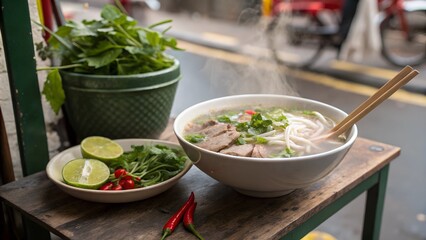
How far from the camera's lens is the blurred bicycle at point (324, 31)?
18.4ft

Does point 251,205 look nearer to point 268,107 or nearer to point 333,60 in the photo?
point 268,107

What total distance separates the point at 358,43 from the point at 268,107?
14.1 feet

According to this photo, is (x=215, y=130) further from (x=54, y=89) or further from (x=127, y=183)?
(x=54, y=89)

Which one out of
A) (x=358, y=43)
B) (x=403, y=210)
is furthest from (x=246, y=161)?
(x=358, y=43)

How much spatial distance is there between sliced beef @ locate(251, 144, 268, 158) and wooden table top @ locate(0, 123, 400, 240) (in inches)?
5.8

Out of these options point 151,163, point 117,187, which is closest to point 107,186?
point 117,187

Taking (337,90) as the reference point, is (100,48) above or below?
above

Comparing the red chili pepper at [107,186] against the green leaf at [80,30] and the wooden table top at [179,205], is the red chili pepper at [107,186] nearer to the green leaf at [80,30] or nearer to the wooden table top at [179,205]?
the wooden table top at [179,205]

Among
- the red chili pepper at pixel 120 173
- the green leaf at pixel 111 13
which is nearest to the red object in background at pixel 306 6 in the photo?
the green leaf at pixel 111 13

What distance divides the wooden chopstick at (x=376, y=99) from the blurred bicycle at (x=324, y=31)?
4.43 meters

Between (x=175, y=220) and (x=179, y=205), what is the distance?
0.09 metres

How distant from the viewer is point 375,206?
4.93 feet

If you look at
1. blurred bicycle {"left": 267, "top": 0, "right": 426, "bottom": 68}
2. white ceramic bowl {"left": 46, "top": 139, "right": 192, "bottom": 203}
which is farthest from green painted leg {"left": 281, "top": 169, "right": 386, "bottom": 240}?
blurred bicycle {"left": 267, "top": 0, "right": 426, "bottom": 68}

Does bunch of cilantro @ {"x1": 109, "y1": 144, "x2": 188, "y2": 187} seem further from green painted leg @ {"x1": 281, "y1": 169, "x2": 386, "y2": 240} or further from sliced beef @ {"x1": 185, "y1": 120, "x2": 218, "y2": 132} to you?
green painted leg @ {"x1": 281, "y1": 169, "x2": 386, "y2": 240}
